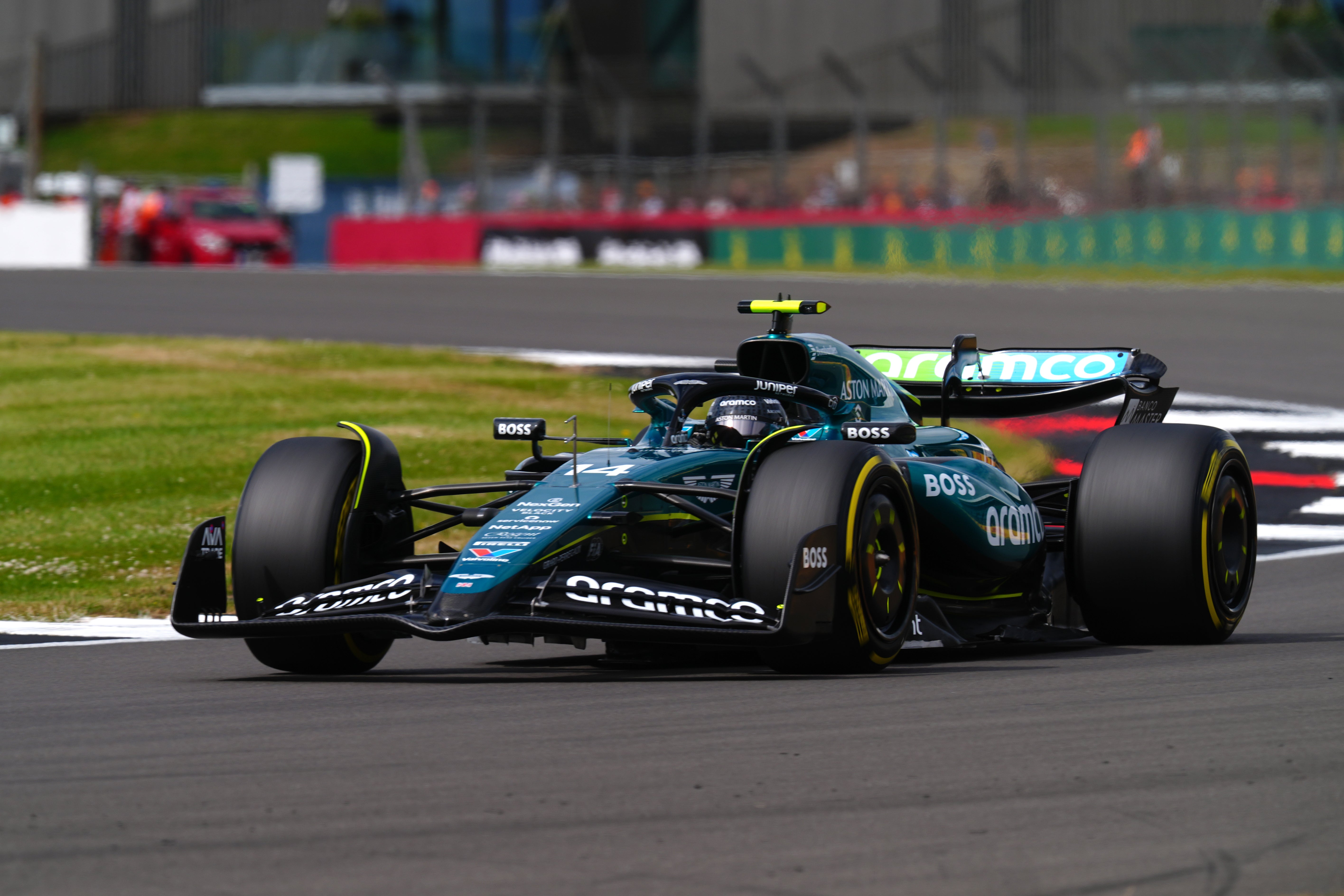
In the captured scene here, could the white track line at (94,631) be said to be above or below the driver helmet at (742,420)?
below

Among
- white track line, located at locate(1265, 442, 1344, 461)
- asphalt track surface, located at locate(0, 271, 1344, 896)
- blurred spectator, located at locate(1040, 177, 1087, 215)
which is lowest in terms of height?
asphalt track surface, located at locate(0, 271, 1344, 896)

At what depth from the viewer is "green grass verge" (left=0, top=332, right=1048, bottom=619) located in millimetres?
10219

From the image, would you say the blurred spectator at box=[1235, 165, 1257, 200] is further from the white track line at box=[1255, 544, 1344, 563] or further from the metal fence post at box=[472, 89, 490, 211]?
the white track line at box=[1255, 544, 1344, 563]

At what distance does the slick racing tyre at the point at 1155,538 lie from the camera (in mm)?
7762

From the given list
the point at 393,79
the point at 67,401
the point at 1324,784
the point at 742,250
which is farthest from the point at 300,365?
the point at 393,79

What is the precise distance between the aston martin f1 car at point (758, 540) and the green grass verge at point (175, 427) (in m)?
2.05

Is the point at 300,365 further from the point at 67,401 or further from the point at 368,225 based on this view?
the point at 368,225

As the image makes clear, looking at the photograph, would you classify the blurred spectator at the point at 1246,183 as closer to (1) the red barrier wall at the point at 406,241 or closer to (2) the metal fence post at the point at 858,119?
(2) the metal fence post at the point at 858,119

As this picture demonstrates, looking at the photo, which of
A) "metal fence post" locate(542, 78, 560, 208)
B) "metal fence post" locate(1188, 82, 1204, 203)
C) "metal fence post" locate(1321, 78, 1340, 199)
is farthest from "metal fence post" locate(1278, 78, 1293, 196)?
"metal fence post" locate(542, 78, 560, 208)

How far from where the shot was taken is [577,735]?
228 inches

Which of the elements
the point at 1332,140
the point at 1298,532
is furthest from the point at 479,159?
the point at 1298,532

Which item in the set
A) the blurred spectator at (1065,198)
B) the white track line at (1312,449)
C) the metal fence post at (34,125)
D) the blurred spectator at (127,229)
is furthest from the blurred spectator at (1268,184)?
the metal fence post at (34,125)

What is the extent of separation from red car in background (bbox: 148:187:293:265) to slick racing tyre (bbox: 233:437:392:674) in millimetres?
31063

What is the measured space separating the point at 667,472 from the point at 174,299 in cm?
2043
